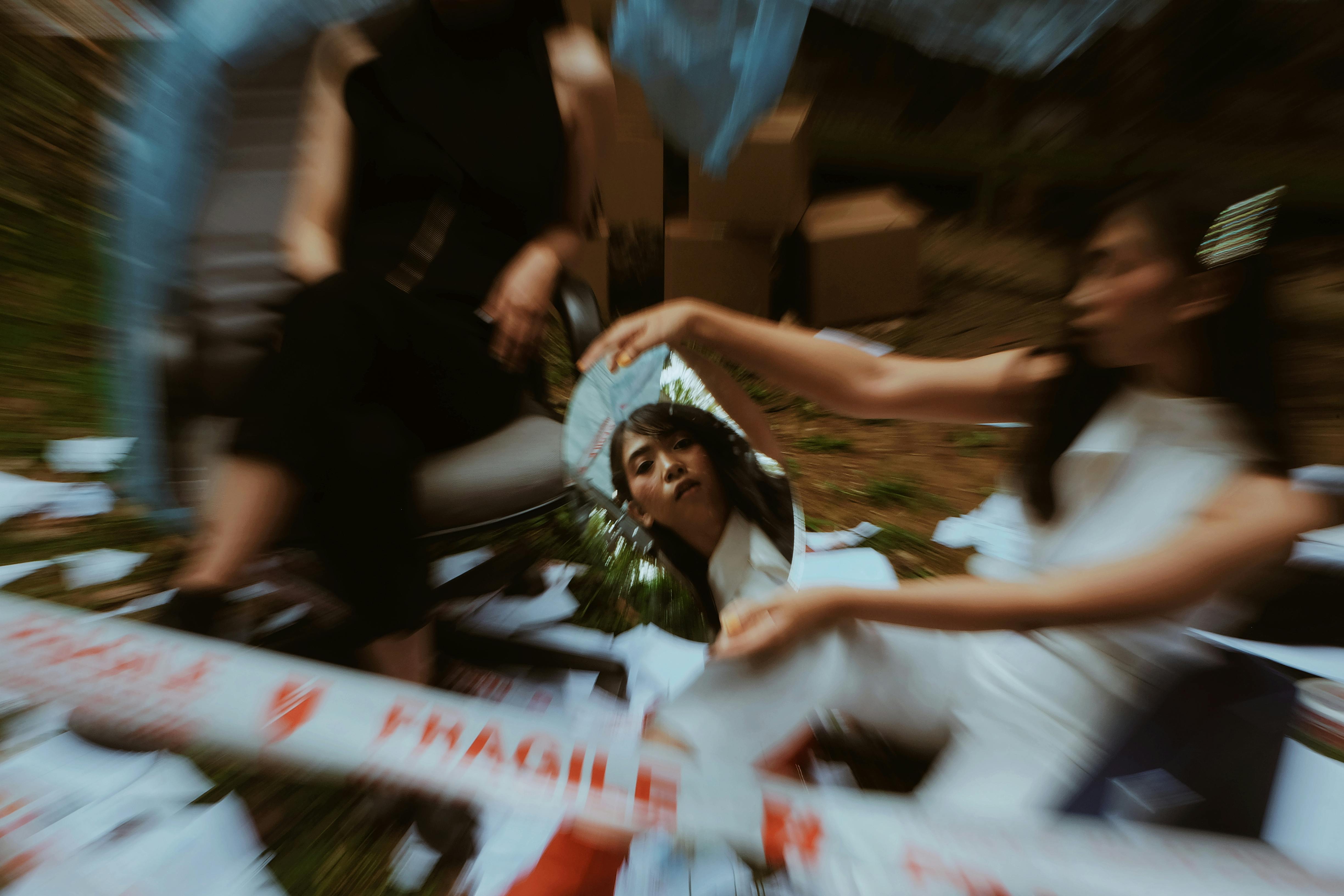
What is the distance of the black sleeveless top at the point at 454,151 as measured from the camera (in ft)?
2.11

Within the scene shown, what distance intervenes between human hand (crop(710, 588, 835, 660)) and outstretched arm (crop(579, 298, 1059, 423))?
188 millimetres

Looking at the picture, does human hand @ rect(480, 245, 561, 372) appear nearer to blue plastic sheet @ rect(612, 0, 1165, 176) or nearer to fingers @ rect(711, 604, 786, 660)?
blue plastic sheet @ rect(612, 0, 1165, 176)

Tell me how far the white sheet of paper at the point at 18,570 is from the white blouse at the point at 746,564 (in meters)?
0.87

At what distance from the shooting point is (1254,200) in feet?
1.63

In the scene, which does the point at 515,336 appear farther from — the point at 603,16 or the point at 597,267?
the point at 603,16

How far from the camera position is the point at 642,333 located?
666mm

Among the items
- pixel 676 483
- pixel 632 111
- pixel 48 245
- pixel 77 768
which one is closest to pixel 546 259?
pixel 632 111

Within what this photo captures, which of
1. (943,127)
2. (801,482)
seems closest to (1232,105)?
(943,127)

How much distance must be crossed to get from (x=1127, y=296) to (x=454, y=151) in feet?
2.05

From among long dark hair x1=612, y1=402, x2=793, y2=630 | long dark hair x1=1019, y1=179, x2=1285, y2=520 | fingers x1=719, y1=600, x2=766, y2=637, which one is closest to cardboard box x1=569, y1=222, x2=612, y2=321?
long dark hair x1=612, y1=402, x2=793, y2=630

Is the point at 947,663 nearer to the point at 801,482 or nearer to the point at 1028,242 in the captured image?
the point at 801,482

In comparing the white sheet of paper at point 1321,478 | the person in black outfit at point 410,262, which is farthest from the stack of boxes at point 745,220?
the white sheet of paper at point 1321,478

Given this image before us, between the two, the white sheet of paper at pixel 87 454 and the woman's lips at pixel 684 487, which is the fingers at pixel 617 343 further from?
the white sheet of paper at pixel 87 454

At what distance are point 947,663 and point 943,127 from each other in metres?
0.50
